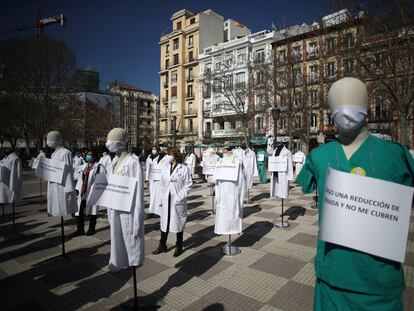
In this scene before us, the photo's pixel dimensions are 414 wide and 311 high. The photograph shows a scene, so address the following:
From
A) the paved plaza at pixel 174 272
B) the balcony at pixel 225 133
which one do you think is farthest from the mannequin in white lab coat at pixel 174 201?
the balcony at pixel 225 133

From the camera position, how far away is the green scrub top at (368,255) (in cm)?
164

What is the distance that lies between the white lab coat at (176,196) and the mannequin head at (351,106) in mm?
3832

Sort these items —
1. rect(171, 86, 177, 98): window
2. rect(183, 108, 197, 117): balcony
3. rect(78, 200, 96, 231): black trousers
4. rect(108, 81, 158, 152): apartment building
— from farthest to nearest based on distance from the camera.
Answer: rect(171, 86, 177, 98): window
rect(183, 108, 197, 117): balcony
rect(108, 81, 158, 152): apartment building
rect(78, 200, 96, 231): black trousers

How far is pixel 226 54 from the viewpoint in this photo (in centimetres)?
4509

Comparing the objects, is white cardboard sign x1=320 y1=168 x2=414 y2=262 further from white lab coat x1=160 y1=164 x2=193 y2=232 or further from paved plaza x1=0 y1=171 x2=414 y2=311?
white lab coat x1=160 y1=164 x2=193 y2=232

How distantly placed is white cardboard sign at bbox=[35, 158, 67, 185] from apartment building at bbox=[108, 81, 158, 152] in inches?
688

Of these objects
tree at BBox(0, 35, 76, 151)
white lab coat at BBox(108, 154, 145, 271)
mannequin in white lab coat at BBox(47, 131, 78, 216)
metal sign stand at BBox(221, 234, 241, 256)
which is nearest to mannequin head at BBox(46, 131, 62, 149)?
mannequin in white lab coat at BBox(47, 131, 78, 216)

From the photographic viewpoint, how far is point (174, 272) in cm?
457

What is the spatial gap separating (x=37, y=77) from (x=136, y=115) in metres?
20.5

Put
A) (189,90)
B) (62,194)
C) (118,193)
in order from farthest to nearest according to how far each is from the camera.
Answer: (189,90) → (62,194) → (118,193)

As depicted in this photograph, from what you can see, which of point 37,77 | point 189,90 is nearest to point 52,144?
point 37,77

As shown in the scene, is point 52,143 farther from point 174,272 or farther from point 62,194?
point 174,272

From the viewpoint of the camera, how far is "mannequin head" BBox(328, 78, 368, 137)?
1756 mm

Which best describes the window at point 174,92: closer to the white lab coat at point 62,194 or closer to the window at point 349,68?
the window at point 349,68
